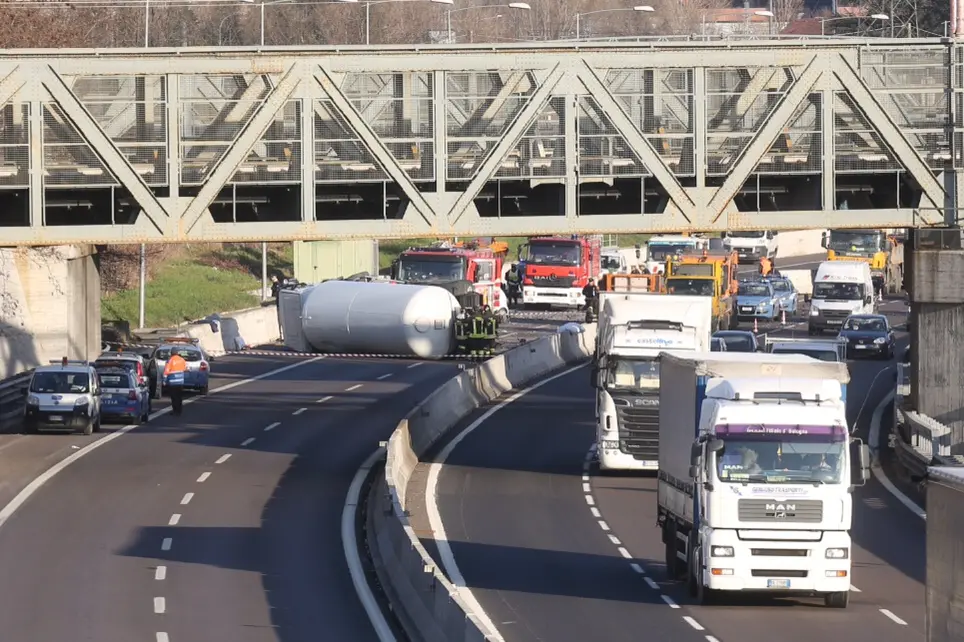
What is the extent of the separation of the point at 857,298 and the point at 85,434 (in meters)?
38.8

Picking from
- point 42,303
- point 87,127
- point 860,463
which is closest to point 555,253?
point 42,303

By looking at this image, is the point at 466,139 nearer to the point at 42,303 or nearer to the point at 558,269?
the point at 42,303

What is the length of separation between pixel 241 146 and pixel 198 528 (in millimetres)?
8725

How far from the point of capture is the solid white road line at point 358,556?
864 inches

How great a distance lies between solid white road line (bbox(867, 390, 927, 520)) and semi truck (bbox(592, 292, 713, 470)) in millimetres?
4681

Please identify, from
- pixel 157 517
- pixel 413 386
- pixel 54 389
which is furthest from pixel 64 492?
pixel 413 386

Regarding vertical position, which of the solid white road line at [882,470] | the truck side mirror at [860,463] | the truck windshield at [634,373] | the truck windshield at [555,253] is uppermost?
the truck windshield at [555,253]

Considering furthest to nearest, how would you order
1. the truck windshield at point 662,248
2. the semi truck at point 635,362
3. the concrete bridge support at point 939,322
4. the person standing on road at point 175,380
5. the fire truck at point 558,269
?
the truck windshield at point 662,248, the fire truck at point 558,269, the person standing on road at point 175,380, the concrete bridge support at point 939,322, the semi truck at point 635,362

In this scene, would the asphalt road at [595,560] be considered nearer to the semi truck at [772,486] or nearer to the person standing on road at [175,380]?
the semi truck at [772,486]


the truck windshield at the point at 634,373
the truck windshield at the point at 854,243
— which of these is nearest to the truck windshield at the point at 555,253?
the truck windshield at the point at 854,243

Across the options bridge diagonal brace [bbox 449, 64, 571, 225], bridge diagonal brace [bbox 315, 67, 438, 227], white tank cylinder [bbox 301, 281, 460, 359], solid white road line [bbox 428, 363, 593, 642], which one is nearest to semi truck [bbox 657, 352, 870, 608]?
solid white road line [bbox 428, 363, 593, 642]

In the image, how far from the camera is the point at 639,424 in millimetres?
35531

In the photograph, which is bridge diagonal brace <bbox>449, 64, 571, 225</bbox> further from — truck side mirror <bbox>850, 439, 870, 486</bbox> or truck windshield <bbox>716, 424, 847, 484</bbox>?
truck side mirror <bbox>850, 439, 870, 486</bbox>

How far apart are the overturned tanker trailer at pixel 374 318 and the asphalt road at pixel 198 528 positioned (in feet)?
35.4
